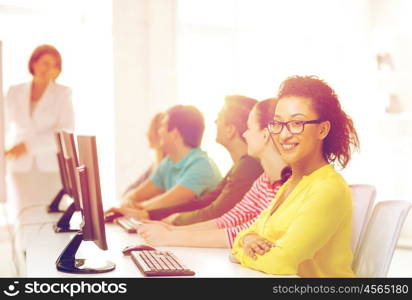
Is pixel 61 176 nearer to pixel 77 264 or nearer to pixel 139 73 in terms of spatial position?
pixel 77 264

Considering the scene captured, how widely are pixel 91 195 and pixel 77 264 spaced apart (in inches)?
10.3

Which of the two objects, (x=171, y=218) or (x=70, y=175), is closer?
(x=70, y=175)

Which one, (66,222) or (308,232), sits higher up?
(308,232)

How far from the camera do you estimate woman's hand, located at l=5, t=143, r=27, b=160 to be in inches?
150

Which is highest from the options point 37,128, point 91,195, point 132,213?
point 91,195

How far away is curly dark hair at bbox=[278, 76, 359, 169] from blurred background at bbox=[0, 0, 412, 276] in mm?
2762

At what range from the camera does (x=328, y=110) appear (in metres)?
1.61

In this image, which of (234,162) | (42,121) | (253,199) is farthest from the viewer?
(42,121)

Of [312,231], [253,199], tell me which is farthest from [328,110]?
[253,199]

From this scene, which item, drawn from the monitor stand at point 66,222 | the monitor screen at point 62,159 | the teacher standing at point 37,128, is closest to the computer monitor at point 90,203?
the monitor stand at point 66,222


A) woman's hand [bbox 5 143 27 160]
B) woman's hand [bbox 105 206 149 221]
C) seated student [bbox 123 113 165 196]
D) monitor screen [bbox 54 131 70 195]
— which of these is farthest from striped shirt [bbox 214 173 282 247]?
woman's hand [bbox 5 143 27 160]

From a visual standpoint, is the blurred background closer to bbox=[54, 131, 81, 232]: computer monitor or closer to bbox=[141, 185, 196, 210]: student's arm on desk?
bbox=[141, 185, 196, 210]: student's arm on desk

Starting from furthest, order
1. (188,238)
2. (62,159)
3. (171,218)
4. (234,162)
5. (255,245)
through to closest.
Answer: (62,159), (171,218), (234,162), (188,238), (255,245)

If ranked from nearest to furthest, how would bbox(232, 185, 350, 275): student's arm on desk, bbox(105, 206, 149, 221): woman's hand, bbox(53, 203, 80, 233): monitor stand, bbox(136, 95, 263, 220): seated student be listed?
bbox(232, 185, 350, 275): student's arm on desk < bbox(136, 95, 263, 220): seated student < bbox(53, 203, 80, 233): monitor stand < bbox(105, 206, 149, 221): woman's hand
